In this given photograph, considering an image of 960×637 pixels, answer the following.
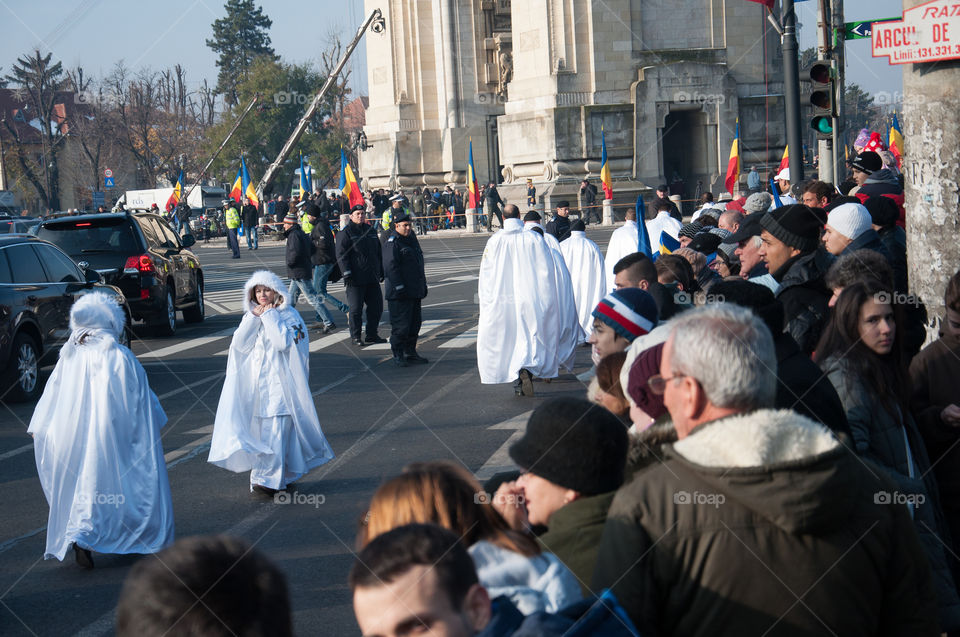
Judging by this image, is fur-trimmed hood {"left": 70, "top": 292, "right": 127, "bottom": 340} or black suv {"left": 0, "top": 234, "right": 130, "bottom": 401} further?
black suv {"left": 0, "top": 234, "right": 130, "bottom": 401}

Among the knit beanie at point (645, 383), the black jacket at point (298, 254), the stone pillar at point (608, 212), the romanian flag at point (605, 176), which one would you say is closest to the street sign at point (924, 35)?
the knit beanie at point (645, 383)

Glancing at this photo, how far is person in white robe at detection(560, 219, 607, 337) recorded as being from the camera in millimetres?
14258

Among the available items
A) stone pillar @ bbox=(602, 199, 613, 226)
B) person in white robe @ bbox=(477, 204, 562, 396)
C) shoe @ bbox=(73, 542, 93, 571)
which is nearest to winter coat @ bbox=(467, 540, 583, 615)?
shoe @ bbox=(73, 542, 93, 571)

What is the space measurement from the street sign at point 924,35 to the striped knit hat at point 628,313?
1.93 metres

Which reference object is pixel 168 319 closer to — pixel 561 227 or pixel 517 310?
pixel 561 227

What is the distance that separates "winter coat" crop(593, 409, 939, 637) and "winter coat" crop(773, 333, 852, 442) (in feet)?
2.63

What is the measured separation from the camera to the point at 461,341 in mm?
14711

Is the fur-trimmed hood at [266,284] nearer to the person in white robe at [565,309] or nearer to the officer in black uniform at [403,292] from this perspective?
the person in white robe at [565,309]

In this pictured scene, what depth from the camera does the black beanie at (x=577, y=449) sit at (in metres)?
2.84

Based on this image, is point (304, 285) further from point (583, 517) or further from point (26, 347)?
point (583, 517)

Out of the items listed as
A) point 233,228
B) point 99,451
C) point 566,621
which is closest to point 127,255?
point 99,451

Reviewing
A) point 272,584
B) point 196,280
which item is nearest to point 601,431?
point 272,584

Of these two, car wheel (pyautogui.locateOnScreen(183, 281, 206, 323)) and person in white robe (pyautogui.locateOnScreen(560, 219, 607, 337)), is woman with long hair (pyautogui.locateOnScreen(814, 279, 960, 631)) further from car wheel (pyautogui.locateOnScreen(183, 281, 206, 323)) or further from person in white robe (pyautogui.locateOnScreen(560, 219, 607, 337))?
car wheel (pyautogui.locateOnScreen(183, 281, 206, 323))

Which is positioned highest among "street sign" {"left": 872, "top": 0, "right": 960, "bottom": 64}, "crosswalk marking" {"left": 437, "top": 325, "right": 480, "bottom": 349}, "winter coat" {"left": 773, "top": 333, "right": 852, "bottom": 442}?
"street sign" {"left": 872, "top": 0, "right": 960, "bottom": 64}
